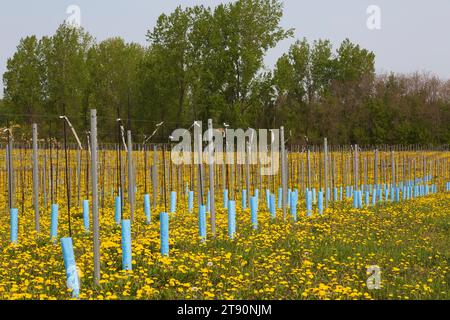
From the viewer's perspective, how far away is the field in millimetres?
7547

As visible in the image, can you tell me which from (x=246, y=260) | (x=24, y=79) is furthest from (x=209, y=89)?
(x=246, y=260)

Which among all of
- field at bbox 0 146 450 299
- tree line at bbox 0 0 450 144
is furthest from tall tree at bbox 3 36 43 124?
field at bbox 0 146 450 299

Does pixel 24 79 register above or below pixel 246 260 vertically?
above

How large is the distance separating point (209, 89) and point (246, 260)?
4130 centimetres

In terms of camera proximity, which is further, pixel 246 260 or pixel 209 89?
pixel 209 89

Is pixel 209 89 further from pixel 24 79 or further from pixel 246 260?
pixel 246 260

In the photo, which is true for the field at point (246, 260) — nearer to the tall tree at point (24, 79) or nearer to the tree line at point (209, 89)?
the tree line at point (209, 89)

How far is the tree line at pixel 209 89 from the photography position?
49188mm

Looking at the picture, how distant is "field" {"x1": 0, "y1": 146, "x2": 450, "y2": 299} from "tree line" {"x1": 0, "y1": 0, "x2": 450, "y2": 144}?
31.7m

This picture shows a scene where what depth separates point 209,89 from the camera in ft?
164

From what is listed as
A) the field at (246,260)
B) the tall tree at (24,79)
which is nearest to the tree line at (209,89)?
the tall tree at (24,79)

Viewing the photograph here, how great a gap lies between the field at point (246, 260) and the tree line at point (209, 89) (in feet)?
104

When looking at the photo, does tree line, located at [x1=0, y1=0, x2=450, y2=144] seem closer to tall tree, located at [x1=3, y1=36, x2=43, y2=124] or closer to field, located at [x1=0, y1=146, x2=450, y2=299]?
tall tree, located at [x1=3, y1=36, x2=43, y2=124]
